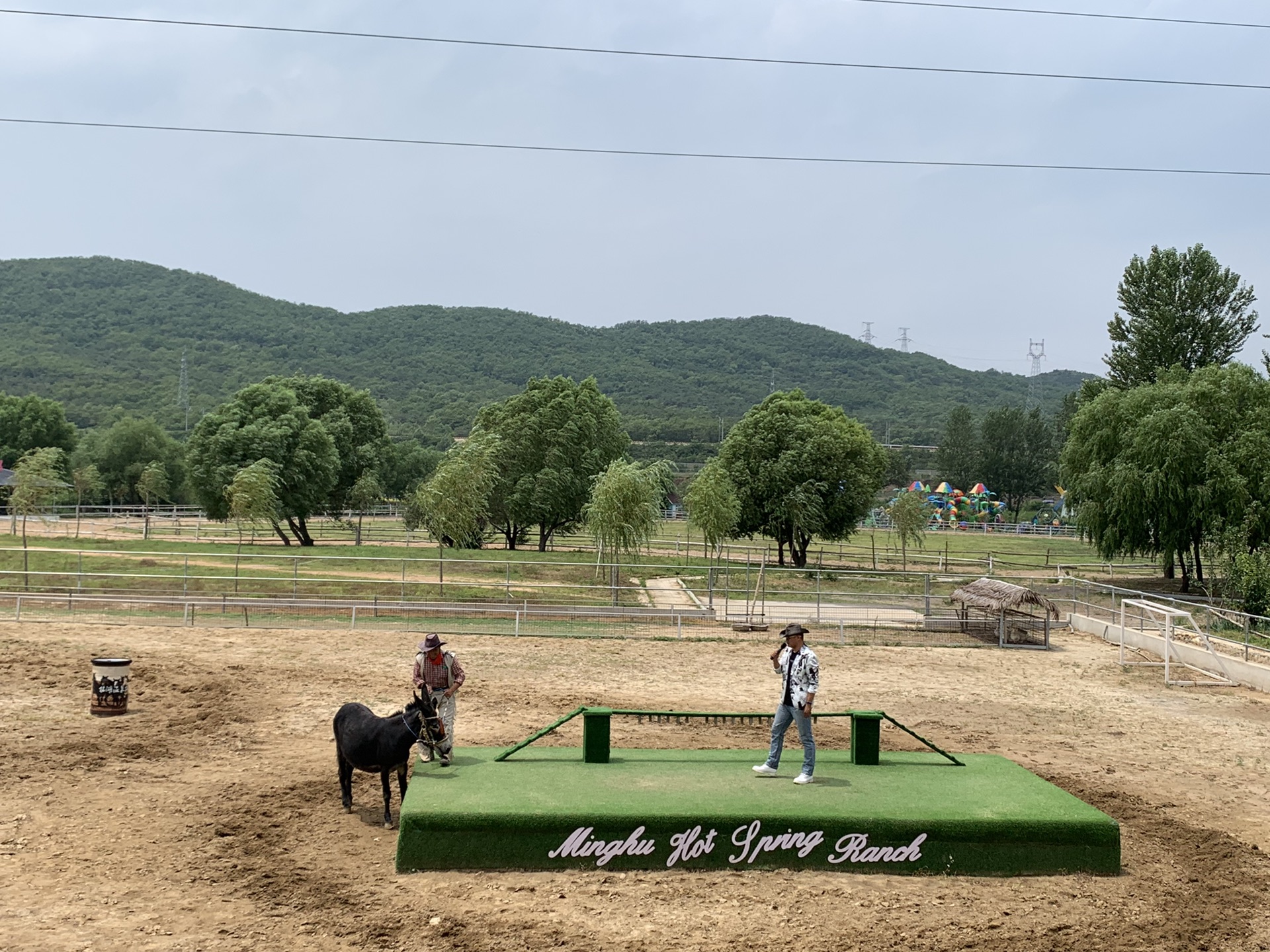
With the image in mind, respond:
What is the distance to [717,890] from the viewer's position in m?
8.89

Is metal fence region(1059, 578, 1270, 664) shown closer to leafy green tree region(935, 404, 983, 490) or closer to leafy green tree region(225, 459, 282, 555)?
leafy green tree region(225, 459, 282, 555)

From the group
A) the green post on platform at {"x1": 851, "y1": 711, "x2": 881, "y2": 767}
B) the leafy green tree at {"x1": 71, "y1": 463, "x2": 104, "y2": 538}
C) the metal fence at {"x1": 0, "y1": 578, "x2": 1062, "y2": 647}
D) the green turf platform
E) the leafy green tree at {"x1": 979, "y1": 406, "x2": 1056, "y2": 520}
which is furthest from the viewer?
the leafy green tree at {"x1": 979, "y1": 406, "x2": 1056, "y2": 520}

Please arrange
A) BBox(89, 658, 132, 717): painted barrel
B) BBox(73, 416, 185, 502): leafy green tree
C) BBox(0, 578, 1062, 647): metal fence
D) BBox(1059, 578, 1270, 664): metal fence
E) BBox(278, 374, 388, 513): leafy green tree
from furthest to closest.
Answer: BBox(73, 416, 185, 502): leafy green tree
BBox(278, 374, 388, 513): leafy green tree
BBox(0, 578, 1062, 647): metal fence
BBox(1059, 578, 1270, 664): metal fence
BBox(89, 658, 132, 717): painted barrel

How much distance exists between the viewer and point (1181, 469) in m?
34.9

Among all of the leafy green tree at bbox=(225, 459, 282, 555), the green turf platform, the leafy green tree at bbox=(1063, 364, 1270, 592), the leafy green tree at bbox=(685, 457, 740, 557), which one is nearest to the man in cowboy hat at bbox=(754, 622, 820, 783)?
the green turf platform

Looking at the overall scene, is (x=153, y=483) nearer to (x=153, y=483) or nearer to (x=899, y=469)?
(x=153, y=483)

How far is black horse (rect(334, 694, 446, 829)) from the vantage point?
410 inches

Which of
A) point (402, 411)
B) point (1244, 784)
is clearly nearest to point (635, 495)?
point (1244, 784)

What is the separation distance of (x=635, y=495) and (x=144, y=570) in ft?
52.3

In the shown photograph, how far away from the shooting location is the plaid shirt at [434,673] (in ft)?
37.7

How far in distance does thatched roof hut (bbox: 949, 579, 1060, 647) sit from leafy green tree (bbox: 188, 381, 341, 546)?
3074 cm

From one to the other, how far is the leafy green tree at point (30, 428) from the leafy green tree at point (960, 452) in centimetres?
9708

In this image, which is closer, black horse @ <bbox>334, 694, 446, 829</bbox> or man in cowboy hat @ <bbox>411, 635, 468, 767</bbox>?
black horse @ <bbox>334, 694, 446, 829</bbox>

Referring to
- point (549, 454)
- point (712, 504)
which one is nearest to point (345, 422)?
point (549, 454)
